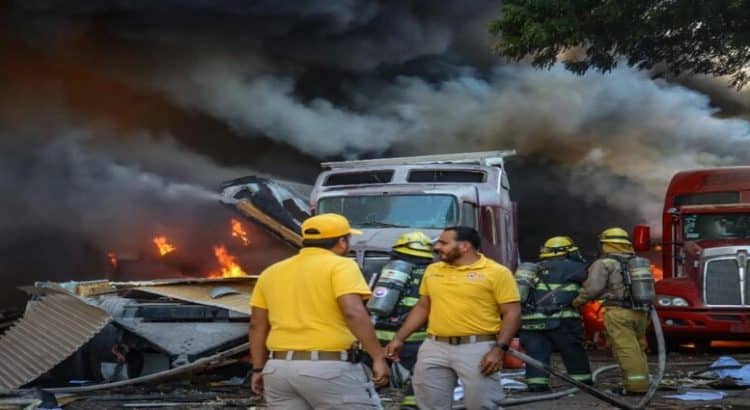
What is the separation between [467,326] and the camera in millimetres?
5457

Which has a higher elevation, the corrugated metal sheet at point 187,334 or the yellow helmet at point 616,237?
the yellow helmet at point 616,237

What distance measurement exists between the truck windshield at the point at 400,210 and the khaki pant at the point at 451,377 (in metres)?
5.47

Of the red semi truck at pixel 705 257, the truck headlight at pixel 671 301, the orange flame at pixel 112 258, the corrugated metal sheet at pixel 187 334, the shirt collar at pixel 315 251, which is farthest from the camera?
the orange flame at pixel 112 258

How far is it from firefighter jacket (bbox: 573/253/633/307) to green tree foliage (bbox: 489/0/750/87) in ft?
12.0

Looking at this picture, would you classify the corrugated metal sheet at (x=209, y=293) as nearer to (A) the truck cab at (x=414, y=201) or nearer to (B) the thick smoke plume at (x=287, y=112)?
(A) the truck cab at (x=414, y=201)

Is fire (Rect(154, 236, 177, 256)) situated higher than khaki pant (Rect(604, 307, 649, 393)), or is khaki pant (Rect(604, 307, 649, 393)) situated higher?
fire (Rect(154, 236, 177, 256))

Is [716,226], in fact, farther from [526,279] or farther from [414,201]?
[526,279]

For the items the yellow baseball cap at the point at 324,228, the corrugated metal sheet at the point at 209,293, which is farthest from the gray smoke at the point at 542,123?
the yellow baseball cap at the point at 324,228

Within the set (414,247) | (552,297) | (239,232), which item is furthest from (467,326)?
(239,232)

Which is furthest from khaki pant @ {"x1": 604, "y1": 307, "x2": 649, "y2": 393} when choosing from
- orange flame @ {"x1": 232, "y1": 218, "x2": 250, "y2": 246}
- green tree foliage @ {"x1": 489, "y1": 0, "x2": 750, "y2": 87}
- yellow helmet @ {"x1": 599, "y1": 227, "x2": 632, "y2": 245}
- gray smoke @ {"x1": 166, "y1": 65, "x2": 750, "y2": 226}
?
gray smoke @ {"x1": 166, "y1": 65, "x2": 750, "y2": 226}

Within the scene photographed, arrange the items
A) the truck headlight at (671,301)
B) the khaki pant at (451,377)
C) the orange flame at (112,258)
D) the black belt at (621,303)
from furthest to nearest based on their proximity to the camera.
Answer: the orange flame at (112,258), the truck headlight at (671,301), the black belt at (621,303), the khaki pant at (451,377)

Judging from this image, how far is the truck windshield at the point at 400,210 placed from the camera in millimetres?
11008

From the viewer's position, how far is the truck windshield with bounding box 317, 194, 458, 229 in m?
11.0

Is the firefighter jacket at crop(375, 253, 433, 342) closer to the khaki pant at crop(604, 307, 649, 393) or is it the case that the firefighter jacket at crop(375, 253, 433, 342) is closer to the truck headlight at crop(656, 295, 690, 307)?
the khaki pant at crop(604, 307, 649, 393)
